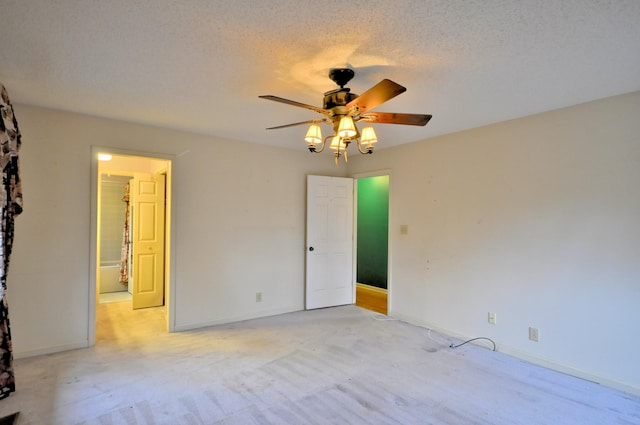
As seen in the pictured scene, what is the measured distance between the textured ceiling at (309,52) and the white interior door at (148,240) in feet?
6.62

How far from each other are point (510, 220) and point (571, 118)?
1079mm

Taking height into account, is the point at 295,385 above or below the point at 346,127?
below

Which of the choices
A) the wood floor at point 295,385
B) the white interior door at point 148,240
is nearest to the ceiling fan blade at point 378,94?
the wood floor at point 295,385

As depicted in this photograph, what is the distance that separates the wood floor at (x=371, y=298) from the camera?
5.35 metres

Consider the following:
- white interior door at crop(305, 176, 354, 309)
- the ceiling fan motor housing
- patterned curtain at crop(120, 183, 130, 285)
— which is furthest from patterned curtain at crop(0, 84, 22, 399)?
patterned curtain at crop(120, 183, 130, 285)

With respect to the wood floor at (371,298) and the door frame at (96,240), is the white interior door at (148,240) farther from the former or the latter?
the wood floor at (371,298)

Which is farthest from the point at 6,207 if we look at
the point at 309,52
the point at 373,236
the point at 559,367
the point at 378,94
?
the point at 373,236

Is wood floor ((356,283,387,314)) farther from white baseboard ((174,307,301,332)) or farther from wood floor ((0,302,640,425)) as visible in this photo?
wood floor ((0,302,640,425))

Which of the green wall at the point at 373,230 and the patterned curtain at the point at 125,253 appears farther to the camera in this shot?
the green wall at the point at 373,230

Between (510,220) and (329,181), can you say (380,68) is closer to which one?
(510,220)

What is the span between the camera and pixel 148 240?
16.8 feet

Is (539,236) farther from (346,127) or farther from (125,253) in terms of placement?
(125,253)

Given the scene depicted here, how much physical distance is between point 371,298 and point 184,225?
344cm

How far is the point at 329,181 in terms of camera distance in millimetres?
5258
